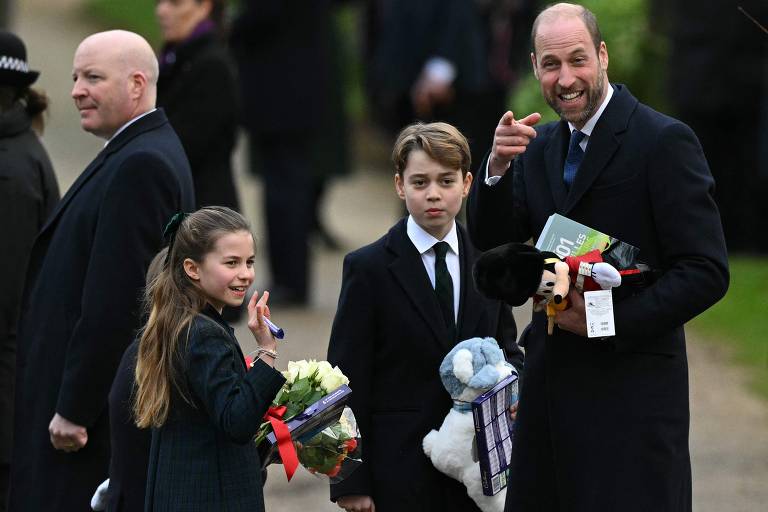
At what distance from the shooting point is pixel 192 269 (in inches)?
173

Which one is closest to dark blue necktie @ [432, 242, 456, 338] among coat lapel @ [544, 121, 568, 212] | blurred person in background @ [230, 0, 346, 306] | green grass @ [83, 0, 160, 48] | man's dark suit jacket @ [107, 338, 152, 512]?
coat lapel @ [544, 121, 568, 212]

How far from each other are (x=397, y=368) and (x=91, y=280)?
988mm

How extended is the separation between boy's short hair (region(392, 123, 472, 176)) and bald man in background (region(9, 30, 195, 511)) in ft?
2.58

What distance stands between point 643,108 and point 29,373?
6.90ft

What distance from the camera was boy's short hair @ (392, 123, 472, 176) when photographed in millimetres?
4816

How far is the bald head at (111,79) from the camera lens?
527 centimetres

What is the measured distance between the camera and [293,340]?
918cm

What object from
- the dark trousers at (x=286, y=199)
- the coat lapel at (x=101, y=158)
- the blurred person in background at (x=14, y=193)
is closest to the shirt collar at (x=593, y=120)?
the coat lapel at (x=101, y=158)

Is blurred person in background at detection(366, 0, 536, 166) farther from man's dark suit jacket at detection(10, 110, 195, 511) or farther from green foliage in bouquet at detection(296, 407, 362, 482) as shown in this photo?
green foliage in bouquet at detection(296, 407, 362, 482)

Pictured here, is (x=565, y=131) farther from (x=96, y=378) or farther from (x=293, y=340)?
(x=293, y=340)

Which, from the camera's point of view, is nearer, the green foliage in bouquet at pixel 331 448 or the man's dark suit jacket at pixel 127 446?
the green foliage in bouquet at pixel 331 448

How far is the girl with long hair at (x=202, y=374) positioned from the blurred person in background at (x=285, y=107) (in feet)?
17.2

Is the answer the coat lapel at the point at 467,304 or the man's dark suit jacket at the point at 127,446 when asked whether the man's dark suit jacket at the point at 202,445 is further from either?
the coat lapel at the point at 467,304

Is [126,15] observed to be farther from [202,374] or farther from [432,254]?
[202,374]
